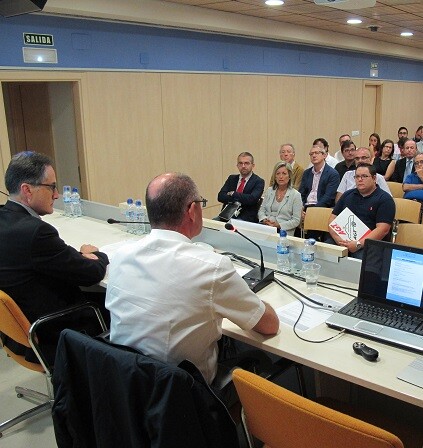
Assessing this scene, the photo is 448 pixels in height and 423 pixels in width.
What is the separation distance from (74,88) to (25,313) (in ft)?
11.2

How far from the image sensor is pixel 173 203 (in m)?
1.70

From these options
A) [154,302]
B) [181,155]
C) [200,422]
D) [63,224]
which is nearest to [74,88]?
[181,155]

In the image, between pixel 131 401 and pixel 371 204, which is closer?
pixel 131 401

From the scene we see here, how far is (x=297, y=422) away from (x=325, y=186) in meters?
3.86

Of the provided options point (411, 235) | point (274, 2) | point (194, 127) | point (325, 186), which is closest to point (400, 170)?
point (325, 186)

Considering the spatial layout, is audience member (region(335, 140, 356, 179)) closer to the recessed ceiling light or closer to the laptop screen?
the recessed ceiling light

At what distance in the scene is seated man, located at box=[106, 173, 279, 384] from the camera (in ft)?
5.07

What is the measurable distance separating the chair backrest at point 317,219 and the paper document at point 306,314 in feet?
5.78

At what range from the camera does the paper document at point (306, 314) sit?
6.32 feet

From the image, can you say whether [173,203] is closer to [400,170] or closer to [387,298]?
[387,298]

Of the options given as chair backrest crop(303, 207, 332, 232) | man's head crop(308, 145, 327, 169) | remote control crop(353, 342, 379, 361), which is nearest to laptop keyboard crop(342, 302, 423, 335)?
remote control crop(353, 342, 379, 361)

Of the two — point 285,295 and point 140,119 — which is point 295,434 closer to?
point 285,295

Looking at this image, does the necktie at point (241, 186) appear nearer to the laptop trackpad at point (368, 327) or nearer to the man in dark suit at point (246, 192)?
the man in dark suit at point (246, 192)

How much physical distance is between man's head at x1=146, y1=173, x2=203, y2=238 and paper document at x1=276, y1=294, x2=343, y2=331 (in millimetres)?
591
